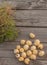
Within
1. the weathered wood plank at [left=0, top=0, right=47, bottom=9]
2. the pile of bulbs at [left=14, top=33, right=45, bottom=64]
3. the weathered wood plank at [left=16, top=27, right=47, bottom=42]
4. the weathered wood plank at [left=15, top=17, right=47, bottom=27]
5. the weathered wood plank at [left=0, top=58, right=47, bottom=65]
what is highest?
the weathered wood plank at [left=0, top=0, right=47, bottom=9]

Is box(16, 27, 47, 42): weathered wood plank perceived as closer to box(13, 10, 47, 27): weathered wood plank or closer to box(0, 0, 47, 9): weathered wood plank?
box(13, 10, 47, 27): weathered wood plank

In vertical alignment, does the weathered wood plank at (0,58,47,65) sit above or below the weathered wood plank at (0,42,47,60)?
below

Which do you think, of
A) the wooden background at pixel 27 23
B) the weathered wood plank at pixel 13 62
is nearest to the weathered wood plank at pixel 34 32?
the wooden background at pixel 27 23

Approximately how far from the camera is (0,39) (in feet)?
6.63

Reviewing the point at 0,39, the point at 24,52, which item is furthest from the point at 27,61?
the point at 0,39

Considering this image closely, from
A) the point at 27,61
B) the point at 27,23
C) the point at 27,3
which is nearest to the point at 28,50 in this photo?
the point at 27,61

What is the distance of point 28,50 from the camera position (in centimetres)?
201

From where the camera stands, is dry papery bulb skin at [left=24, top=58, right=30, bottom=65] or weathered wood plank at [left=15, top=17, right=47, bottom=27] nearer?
dry papery bulb skin at [left=24, top=58, right=30, bottom=65]

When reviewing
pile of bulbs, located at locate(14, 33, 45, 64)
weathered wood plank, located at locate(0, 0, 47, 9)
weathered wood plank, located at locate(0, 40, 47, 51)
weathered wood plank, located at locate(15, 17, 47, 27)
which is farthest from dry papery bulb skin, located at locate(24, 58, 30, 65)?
weathered wood plank, located at locate(0, 0, 47, 9)

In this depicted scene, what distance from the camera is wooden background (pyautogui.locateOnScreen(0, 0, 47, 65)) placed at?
2020mm

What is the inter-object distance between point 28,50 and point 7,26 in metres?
0.21

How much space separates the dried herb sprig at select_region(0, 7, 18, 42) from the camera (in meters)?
2.00

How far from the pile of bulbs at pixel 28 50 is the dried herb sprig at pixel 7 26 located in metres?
0.08

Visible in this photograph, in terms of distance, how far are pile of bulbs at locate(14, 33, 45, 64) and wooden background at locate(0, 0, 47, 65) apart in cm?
3
